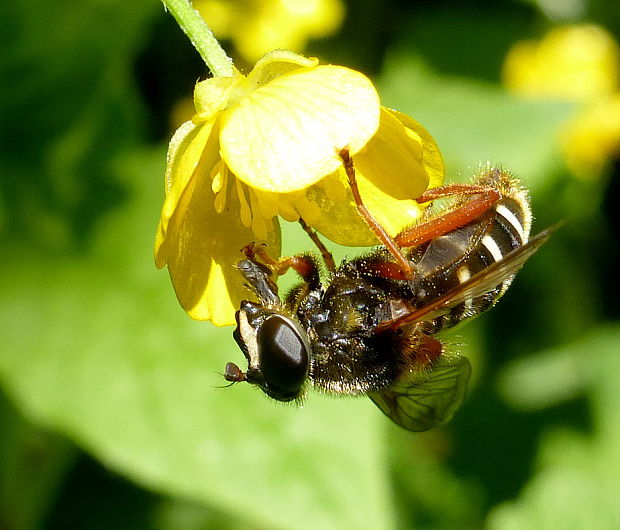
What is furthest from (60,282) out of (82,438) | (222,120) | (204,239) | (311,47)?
(311,47)

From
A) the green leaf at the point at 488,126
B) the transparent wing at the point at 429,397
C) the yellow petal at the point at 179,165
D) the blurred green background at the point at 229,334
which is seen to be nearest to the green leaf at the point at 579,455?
the blurred green background at the point at 229,334

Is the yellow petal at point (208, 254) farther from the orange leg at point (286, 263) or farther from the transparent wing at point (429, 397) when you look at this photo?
the transparent wing at point (429, 397)

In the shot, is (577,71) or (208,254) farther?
(577,71)

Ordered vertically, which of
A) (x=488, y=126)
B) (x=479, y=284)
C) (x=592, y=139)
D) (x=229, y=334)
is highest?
(x=479, y=284)

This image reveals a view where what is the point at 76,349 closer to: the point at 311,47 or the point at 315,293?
the point at 315,293

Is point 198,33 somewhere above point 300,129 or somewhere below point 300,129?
above

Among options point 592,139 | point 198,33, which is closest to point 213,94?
point 198,33

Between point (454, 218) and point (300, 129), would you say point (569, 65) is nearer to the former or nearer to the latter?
point (454, 218)
